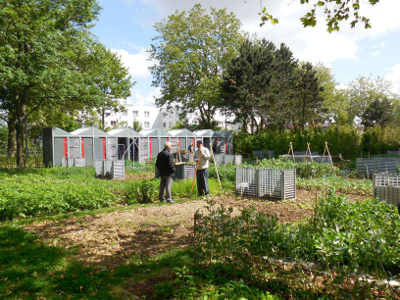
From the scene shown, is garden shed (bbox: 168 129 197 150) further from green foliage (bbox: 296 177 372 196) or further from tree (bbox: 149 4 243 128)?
green foliage (bbox: 296 177 372 196)

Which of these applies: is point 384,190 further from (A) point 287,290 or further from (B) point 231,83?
(B) point 231,83

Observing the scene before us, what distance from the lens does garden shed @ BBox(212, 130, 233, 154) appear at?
2931 centimetres

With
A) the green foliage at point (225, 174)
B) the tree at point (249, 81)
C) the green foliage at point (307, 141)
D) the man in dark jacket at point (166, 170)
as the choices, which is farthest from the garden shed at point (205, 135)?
the man in dark jacket at point (166, 170)

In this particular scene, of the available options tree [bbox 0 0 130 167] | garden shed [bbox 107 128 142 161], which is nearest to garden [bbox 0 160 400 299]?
tree [bbox 0 0 130 167]

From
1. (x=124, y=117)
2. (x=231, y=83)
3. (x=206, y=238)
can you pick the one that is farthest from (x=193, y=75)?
(x=124, y=117)

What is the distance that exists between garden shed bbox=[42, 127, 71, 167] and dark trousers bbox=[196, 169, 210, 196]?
12338 mm

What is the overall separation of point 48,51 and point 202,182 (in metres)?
10.7

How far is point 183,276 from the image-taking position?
3.87 metres

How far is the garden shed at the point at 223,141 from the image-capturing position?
96.2 ft

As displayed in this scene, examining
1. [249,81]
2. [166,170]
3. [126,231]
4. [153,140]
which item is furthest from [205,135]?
[126,231]

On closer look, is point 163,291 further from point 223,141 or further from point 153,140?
point 223,141

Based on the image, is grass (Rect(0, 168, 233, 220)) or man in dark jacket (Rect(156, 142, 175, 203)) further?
man in dark jacket (Rect(156, 142, 175, 203))

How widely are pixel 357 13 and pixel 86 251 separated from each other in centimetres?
636

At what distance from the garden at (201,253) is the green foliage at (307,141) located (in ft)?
61.8
